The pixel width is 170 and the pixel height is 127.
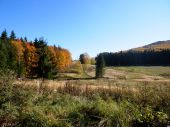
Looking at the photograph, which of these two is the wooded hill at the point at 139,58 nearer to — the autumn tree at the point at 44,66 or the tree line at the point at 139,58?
the tree line at the point at 139,58

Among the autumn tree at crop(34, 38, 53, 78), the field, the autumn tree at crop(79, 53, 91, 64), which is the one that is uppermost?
the autumn tree at crop(79, 53, 91, 64)

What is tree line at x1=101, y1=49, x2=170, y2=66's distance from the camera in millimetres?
139125

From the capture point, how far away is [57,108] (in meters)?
11.5

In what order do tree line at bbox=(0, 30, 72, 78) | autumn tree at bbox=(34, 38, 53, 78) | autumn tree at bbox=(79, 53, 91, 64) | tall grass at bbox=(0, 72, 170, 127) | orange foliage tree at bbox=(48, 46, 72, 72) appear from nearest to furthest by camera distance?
tall grass at bbox=(0, 72, 170, 127)
tree line at bbox=(0, 30, 72, 78)
autumn tree at bbox=(34, 38, 53, 78)
orange foliage tree at bbox=(48, 46, 72, 72)
autumn tree at bbox=(79, 53, 91, 64)

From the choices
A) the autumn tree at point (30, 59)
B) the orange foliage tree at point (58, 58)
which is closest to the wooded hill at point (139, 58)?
the orange foliage tree at point (58, 58)

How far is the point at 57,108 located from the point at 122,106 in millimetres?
2269

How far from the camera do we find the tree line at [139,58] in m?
139

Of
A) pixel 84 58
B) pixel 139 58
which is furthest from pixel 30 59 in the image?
pixel 84 58

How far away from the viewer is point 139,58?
148375 millimetres

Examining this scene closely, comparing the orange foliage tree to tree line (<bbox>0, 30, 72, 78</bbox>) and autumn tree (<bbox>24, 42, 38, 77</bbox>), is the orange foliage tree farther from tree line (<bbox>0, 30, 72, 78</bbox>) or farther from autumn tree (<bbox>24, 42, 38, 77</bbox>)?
autumn tree (<bbox>24, 42, 38, 77</bbox>)

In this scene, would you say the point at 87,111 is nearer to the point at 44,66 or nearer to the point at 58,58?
the point at 44,66

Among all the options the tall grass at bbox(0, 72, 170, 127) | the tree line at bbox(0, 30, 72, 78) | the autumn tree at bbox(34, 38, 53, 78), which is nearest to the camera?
the tall grass at bbox(0, 72, 170, 127)

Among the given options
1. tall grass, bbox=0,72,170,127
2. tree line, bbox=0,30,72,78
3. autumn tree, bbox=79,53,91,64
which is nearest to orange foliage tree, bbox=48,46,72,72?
tree line, bbox=0,30,72,78

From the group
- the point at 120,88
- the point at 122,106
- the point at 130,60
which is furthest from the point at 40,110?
the point at 130,60
